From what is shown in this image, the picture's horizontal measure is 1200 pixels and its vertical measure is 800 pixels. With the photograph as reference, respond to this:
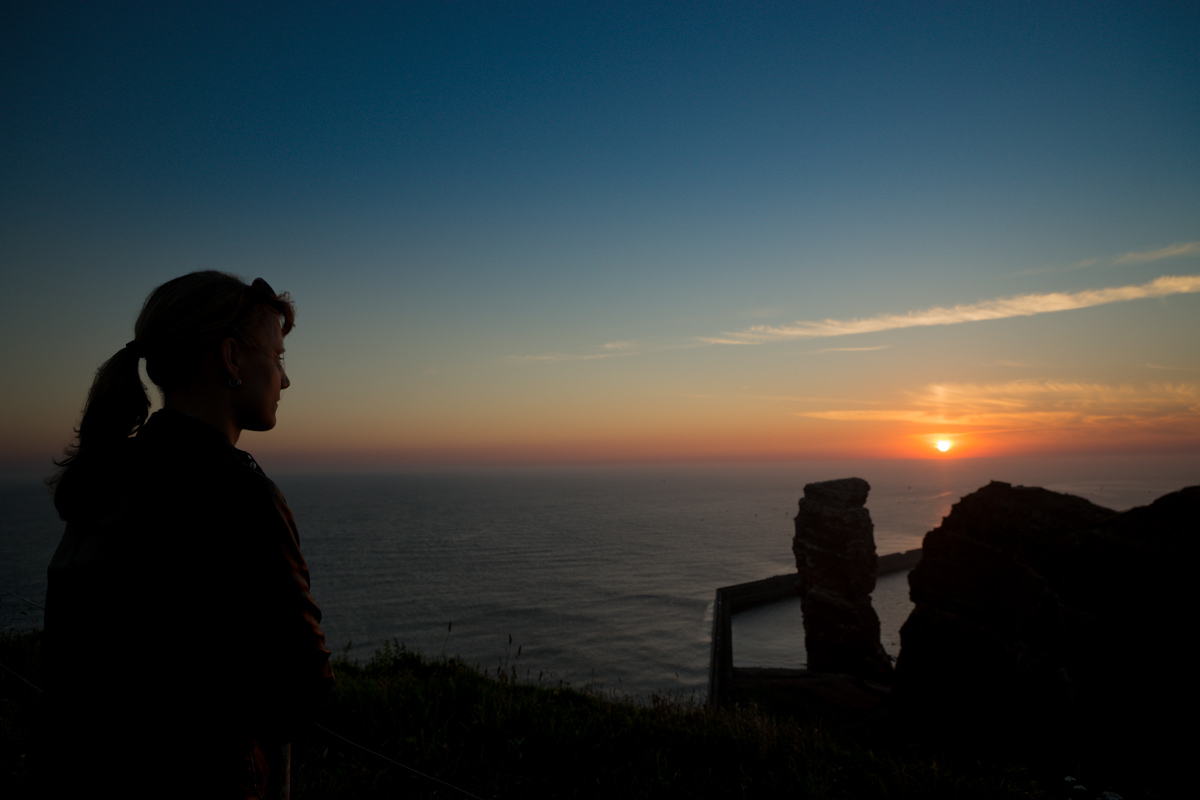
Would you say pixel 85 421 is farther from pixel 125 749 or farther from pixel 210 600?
pixel 125 749

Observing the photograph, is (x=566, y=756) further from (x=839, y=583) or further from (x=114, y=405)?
(x=839, y=583)

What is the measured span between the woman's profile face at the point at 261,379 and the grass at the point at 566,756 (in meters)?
4.17

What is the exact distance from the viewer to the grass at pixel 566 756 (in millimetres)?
4973

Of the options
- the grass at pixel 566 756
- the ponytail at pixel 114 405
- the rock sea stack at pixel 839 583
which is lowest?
the rock sea stack at pixel 839 583

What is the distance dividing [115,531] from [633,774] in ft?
16.5

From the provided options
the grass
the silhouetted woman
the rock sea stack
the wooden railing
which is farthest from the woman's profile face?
the rock sea stack

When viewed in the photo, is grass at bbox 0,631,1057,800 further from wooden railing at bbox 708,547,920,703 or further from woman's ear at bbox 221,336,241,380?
wooden railing at bbox 708,547,920,703

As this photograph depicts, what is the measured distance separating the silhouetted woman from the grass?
399cm

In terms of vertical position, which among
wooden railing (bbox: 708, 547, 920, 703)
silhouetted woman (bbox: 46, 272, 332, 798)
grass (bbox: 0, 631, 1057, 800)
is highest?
silhouetted woman (bbox: 46, 272, 332, 798)

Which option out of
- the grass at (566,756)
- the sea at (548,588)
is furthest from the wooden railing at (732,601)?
the grass at (566,756)

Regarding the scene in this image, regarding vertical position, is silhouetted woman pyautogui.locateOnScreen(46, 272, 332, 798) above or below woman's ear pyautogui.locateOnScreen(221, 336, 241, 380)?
below

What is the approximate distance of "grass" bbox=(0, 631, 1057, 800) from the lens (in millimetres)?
4973

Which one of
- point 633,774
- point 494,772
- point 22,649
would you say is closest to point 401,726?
point 494,772

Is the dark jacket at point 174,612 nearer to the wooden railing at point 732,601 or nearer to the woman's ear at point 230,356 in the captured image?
the woman's ear at point 230,356
